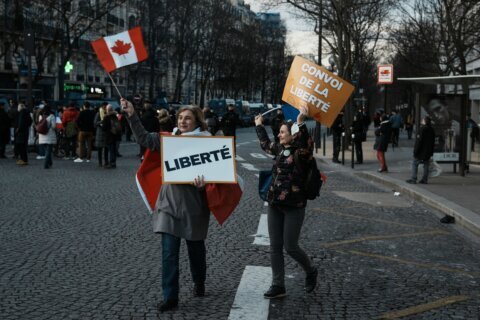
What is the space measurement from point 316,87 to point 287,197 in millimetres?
2062

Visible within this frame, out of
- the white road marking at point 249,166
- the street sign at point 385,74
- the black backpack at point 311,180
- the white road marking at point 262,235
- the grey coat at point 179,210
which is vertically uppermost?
the street sign at point 385,74

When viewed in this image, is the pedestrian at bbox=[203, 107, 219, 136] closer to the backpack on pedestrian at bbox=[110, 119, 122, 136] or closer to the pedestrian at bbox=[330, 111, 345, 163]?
the pedestrian at bbox=[330, 111, 345, 163]

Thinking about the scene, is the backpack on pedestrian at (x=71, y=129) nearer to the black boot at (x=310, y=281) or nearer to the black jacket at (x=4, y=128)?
the black jacket at (x=4, y=128)

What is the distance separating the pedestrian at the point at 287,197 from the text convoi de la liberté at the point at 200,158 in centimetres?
43

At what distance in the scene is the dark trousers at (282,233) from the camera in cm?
573

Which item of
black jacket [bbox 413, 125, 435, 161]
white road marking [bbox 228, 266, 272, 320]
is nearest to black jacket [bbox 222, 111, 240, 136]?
black jacket [bbox 413, 125, 435, 161]

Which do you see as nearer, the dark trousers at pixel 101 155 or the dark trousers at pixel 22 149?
the dark trousers at pixel 101 155

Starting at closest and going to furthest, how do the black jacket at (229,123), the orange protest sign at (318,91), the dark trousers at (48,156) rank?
the orange protest sign at (318,91) < the dark trousers at (48,156) < the black jacket at (229,123)

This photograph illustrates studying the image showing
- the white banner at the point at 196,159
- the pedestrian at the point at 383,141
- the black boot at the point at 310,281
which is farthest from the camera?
the pedestrian at the point at 383,141

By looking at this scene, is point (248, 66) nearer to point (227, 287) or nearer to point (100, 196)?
point (100, 196)

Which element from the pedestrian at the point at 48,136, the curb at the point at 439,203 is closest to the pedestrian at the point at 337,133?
the curb at the point at 439,203

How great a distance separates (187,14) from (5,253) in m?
48.1

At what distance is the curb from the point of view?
32.7ft

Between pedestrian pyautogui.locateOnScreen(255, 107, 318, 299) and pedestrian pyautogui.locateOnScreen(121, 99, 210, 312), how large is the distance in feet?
1.87
